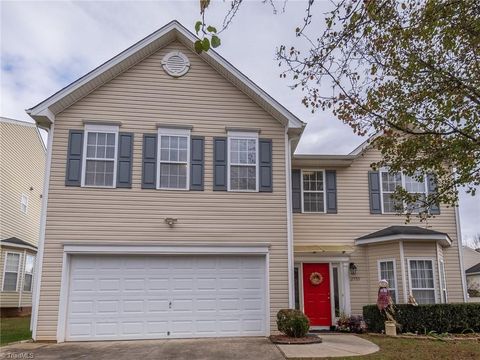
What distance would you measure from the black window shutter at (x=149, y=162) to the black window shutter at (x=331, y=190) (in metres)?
6.24

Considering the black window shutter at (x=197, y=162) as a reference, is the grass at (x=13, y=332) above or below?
below

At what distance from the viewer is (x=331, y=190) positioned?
15969 millimetres

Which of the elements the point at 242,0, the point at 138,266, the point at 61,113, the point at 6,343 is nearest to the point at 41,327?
the point at 6,343

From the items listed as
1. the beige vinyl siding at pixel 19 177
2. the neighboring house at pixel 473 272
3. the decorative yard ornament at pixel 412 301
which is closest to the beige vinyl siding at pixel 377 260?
the decorative yard ornament at pixel 412 301

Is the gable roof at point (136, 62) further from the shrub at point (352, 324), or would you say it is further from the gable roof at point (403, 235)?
the shrub at point (352, 324)

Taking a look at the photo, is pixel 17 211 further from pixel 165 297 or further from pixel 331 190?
pixel 331 190

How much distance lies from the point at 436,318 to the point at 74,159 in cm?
1132

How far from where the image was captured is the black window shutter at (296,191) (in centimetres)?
1577

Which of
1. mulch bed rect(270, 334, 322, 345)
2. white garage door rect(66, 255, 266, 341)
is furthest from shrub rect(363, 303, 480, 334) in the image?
white garage door rect(66, 255, 266, 341)

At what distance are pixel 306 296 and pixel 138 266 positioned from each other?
5.78m

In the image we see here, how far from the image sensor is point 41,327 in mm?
11844

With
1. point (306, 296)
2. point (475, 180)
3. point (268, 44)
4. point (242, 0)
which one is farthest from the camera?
point (306, 296)

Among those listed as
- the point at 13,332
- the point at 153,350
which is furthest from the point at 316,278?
the point at 13,332

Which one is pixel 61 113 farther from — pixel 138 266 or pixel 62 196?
pixel 138 266
